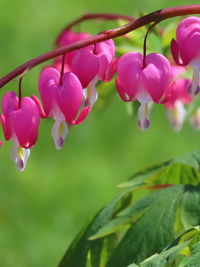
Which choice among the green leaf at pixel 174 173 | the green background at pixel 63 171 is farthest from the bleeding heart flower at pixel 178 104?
the green background at pixel 63 171

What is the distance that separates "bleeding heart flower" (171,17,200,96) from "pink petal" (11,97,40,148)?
0.78ft

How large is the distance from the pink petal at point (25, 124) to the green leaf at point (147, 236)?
25cm

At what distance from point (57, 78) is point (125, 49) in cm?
49

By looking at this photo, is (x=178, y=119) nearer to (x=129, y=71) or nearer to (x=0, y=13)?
(x=129, y=71)

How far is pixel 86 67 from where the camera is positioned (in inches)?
51.1

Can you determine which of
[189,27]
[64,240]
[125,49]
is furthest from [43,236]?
[189,27]

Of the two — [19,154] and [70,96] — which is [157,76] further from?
[19,154]

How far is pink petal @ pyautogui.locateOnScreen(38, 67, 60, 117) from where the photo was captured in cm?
127

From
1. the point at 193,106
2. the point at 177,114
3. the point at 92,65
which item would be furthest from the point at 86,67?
the point at 177,114

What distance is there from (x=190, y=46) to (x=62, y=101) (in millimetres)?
209

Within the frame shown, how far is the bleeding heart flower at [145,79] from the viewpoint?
4.13 ft

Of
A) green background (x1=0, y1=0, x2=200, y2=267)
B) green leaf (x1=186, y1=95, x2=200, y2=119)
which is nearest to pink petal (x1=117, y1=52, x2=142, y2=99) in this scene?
green leaf (x1=186, y1=95, x2=200, y2=119)

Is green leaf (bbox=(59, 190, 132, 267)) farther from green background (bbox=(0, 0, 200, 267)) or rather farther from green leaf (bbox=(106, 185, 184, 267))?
green background (bbox=(0, 0, 200, 267))

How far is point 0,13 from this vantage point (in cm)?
432
